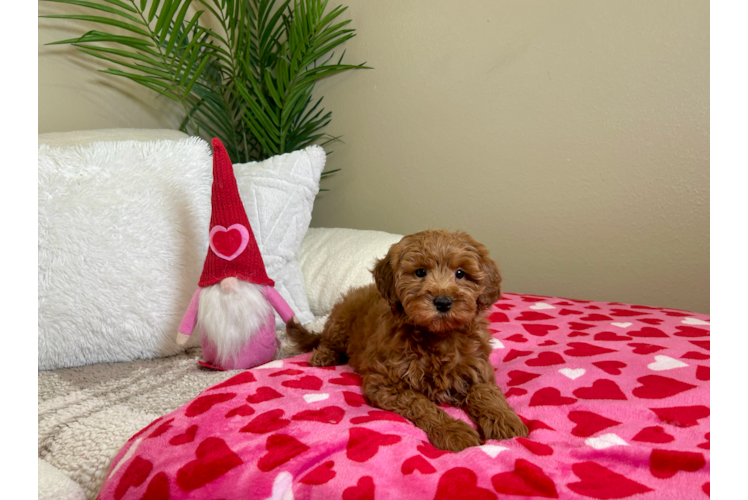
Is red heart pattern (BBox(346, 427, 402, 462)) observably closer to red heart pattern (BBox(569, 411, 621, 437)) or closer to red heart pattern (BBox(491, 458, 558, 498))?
red heart pattern (BBox(491, 458, 558, 498))

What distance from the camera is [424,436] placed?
124cm

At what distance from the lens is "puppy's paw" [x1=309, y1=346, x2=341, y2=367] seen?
1.78 m

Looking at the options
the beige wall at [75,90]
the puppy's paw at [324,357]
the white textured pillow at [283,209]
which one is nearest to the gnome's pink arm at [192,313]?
the puppy's paw at [324,357]

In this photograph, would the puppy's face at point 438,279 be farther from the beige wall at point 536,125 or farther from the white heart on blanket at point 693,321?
the beige wall at point 536,125

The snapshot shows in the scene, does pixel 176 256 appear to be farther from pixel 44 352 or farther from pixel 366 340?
pixel 366 340

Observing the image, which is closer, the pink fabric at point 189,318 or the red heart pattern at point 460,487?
the red heart pattern at point 460,487

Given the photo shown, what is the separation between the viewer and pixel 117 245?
185 cm

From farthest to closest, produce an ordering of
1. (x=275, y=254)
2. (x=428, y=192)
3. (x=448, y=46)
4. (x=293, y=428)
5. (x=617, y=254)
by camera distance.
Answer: (x=428, y=192), (x=448, y=46), (x=617, y=254), (x=275, y=254), (x=293, y=428)

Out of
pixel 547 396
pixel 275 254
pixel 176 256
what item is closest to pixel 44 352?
pixel 176 256

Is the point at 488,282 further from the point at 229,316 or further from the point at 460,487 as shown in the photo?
the point at 229,316

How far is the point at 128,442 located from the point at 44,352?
796mm

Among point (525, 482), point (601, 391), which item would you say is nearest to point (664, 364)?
point (601, 391)

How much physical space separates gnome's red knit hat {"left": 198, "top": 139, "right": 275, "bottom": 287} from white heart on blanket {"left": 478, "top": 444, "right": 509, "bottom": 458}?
1037mm

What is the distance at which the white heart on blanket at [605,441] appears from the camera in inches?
43.0
